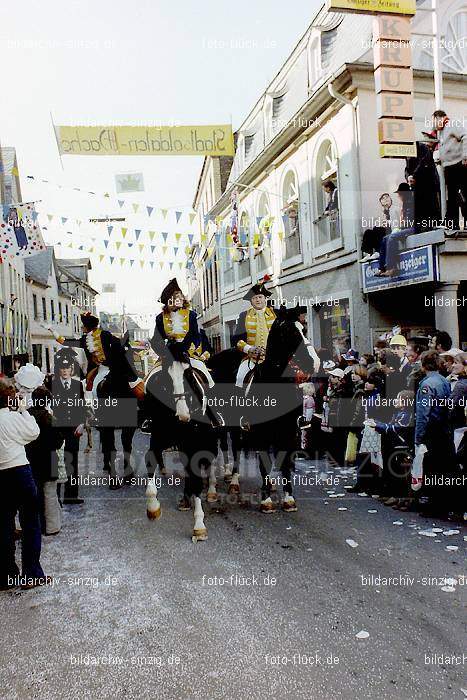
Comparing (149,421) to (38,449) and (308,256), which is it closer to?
(38,449)

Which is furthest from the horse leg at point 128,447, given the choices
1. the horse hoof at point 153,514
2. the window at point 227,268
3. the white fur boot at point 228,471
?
the window at point 227,268

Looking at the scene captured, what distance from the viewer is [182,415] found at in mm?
5781

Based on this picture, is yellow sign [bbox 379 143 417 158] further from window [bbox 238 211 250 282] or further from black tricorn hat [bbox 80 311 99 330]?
window [bbox 238 211 250 282]

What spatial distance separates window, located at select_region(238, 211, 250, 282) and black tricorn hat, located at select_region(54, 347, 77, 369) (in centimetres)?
1174

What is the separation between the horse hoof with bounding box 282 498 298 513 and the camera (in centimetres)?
646

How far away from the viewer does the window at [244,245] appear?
20.4m

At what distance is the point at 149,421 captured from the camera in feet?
21.8

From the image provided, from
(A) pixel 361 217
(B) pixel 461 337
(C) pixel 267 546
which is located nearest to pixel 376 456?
(C) pixel 267 546

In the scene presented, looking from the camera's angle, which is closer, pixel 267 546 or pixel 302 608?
pixel 302 608

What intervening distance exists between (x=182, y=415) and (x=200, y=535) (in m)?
1.23

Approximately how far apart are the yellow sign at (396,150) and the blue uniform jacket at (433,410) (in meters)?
6.28

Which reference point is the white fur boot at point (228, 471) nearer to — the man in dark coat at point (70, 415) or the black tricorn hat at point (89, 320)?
the man in dark coat at point (70, 415)

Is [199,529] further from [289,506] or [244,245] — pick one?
[244,245]

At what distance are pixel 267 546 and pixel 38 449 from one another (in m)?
2.60
